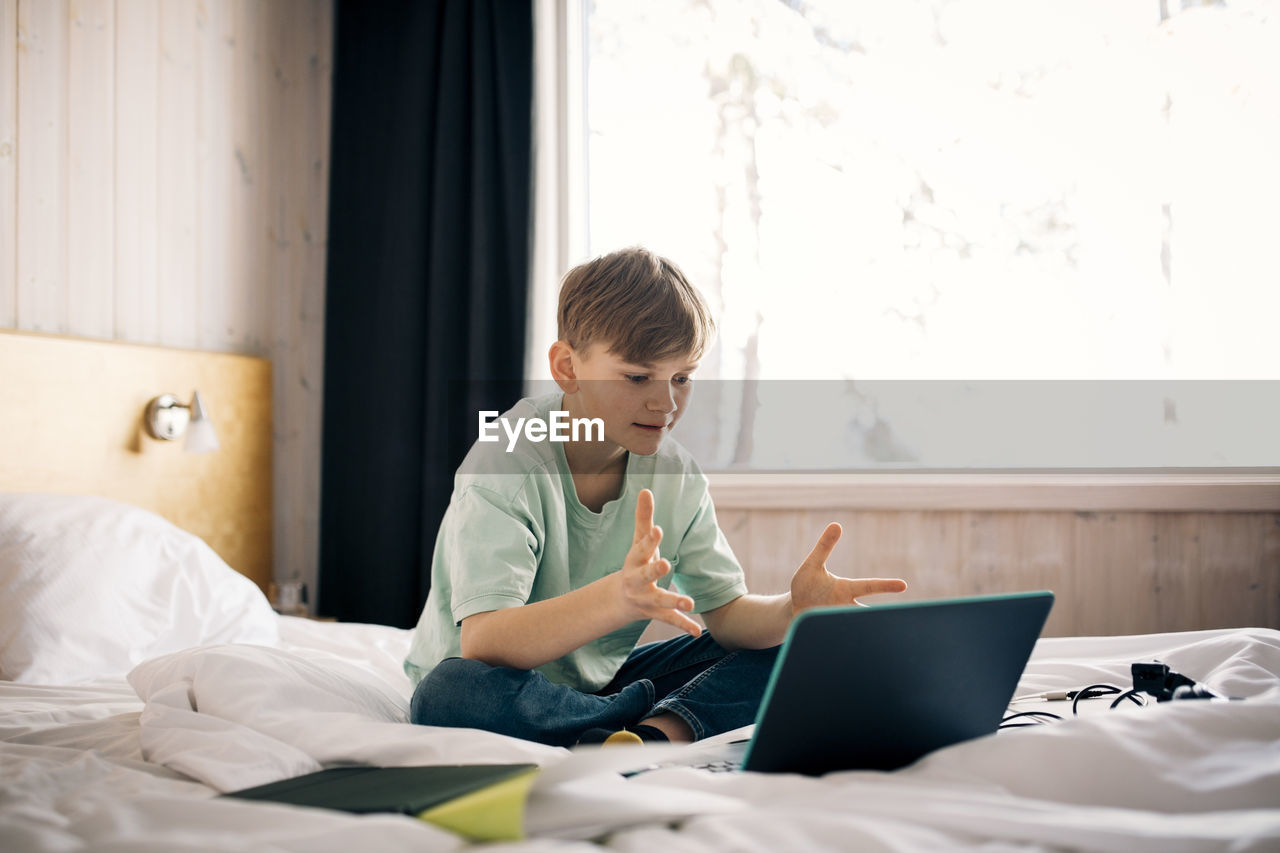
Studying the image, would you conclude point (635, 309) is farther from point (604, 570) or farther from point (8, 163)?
point (8, 163)

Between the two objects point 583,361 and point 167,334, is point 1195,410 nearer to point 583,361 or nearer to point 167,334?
point 583,361

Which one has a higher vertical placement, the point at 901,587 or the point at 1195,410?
the point at 1195,410

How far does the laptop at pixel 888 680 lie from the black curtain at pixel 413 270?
183 centimetres

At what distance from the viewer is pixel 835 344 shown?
2.41m

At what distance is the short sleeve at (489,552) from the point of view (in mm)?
1085

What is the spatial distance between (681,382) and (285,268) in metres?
1.82

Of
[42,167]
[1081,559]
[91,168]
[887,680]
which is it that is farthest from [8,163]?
[1081,559]

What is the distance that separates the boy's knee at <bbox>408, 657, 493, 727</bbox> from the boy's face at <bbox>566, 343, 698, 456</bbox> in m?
0.38

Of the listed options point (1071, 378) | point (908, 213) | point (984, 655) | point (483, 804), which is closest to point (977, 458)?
point (1071, 378)

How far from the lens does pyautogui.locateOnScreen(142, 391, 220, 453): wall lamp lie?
79.8 inches

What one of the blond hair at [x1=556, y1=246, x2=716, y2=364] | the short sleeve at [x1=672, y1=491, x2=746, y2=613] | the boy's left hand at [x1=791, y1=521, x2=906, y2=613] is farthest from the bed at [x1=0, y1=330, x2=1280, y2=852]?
the blond hair at [x1=556, y1=246, x2=716, y2=364]

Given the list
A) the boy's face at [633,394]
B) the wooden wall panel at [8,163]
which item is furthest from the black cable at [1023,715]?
the wooden wall panel at [8,163]

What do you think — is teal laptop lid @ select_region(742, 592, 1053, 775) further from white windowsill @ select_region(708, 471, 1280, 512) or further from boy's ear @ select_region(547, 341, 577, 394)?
white windowsill @ select_region(708, 471, 1280, 512)

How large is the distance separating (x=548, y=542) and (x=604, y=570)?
0.38ft
